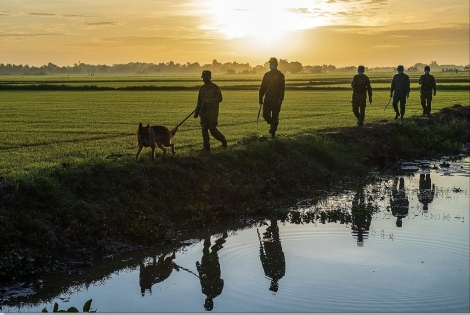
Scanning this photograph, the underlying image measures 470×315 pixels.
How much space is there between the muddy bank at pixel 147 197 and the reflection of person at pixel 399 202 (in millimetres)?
1863

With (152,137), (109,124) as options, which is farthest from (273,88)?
(109,124)

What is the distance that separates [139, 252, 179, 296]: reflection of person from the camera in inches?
439

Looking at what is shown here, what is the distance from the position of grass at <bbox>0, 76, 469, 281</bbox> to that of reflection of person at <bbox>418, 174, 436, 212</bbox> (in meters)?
2.27

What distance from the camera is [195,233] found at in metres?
14.4

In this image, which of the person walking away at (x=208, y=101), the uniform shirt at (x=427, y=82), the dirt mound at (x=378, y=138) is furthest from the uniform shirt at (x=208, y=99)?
the uniform shirt at (x=427, y=82)

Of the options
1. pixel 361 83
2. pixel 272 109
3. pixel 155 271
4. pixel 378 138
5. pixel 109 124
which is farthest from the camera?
pixel 109 124

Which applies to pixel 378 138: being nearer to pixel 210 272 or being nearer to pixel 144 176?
pixel 144 176

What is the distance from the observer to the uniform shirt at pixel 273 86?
754 inches

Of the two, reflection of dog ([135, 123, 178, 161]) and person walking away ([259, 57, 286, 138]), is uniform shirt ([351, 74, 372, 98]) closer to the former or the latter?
person walking away ([259, 57, 286, 138])

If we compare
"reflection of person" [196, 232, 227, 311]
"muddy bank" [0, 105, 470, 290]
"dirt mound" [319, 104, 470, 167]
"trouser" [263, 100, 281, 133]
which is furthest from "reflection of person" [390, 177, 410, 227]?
"reflection of person" [196, 232, 227, 311]

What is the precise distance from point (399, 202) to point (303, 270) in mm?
7211

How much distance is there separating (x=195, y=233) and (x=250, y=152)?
16.7 ft

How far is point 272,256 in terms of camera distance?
12.6 metres

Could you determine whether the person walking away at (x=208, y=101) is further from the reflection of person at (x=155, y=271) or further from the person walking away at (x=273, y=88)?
the reflection of person at (x=155, y=271)
